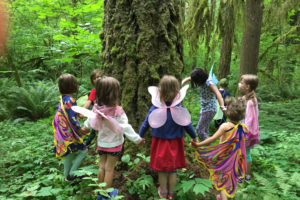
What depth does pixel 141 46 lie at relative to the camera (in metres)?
2.96

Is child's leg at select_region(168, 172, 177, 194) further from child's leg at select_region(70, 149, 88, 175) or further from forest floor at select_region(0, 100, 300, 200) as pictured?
child's leg at select_region(70, 149, 88, 175)

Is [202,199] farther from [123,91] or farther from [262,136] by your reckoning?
[262,136]

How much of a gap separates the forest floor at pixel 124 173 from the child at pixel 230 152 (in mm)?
235

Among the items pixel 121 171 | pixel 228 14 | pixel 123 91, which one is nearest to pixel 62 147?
pixel 121 171

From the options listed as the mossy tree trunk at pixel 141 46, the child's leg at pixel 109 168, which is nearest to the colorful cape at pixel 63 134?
the child's leg at pixel 109 168

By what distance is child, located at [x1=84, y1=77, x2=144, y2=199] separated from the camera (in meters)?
2.47

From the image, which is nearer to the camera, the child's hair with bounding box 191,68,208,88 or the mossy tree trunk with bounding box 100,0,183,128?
the mossy tree trunk with bounding box 100,0,183,128

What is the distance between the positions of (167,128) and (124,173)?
3.05 ft

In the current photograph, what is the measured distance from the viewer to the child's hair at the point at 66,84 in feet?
9.57

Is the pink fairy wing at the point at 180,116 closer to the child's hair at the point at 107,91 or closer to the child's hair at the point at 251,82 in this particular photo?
the child's hair at the point at 107,91

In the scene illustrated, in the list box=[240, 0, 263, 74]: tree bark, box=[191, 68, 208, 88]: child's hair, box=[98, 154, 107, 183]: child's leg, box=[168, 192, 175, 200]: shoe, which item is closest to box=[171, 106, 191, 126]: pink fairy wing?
box=[168, 192, 175, 200]: shoe

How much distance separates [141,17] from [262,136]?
157 inches

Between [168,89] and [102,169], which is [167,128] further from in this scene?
[102,169]

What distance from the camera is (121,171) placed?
9.78 feet
